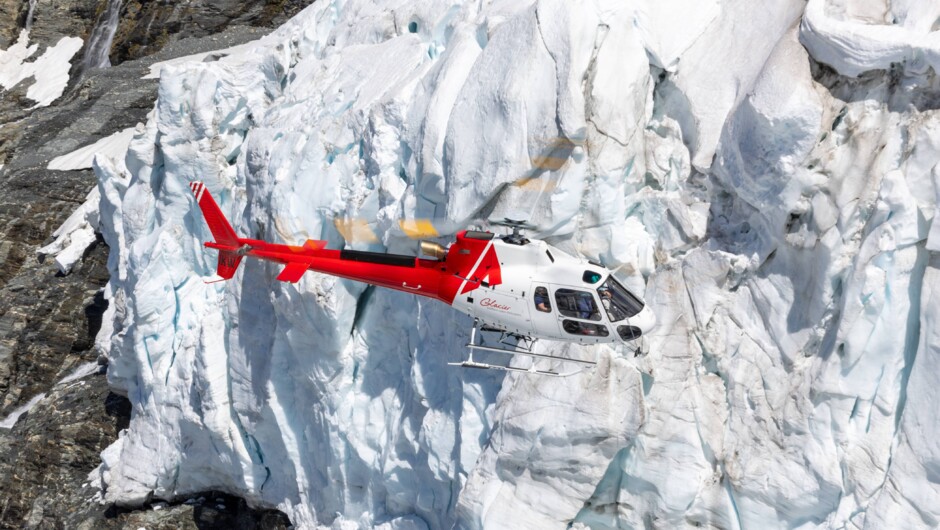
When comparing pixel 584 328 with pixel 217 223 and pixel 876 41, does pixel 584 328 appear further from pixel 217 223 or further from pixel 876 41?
pixel 217 223

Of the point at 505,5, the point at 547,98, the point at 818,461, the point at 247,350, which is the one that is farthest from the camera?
the point at 247,350

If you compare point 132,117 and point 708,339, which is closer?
point 708,339

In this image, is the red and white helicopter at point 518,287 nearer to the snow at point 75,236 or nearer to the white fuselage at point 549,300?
the white fuselage at point 549,300

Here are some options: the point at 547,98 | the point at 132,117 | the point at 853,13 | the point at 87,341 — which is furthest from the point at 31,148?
the point at 853,13

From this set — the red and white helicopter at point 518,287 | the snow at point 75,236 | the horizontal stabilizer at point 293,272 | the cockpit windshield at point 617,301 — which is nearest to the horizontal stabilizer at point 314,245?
the horizontal stabilizer at point 293,272

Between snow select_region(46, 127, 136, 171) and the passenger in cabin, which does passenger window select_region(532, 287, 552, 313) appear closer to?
the passenger in cabin

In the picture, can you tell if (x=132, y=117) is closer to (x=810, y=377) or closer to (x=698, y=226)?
(x=698, y=226)

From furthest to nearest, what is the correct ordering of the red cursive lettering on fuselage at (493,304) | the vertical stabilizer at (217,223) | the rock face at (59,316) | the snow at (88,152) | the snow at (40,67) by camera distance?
1. the snow at (40,67)
2. the snow at (88,152)
3. the rock face at (59,316)
4. the vertical stabilizer at (217,223)
5. the red cursive lettering on fuselage at (493,304)
